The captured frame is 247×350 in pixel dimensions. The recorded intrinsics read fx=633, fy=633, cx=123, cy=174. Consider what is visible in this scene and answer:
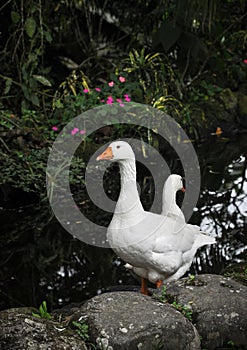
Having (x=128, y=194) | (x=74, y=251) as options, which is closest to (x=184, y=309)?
(x=128, y=194)

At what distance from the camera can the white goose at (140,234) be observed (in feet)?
10.2

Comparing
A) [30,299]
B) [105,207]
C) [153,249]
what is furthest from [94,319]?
[105,207]

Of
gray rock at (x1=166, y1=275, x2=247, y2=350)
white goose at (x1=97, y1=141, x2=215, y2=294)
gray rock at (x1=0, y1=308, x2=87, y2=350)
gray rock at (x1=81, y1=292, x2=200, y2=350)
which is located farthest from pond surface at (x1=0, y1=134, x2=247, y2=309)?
gray rock at (x1=0, y1=308, x2=87, y2=350)

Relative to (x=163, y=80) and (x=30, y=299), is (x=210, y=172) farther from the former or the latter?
(x=30, y=299)

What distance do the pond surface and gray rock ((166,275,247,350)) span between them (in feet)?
2.50

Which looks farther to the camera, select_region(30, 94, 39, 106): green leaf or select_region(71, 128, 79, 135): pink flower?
select_region(71, 128, 79, 135): pink flower

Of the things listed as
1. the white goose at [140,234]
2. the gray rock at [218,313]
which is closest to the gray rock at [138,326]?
the gray rock at [218,313]

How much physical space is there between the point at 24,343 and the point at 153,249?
3.39 ft

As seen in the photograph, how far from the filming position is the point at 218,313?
8.55 ft

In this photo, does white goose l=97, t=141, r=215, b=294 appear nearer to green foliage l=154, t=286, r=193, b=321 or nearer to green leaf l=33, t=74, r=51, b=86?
green foliage l=154, t=286, r=193, b=321

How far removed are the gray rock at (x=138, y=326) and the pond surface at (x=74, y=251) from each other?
101cm

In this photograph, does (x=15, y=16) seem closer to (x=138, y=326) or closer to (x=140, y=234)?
(x=140, y=234)

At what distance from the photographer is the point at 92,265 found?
410 centimetres

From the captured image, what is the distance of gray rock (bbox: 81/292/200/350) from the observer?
2.39 meters
